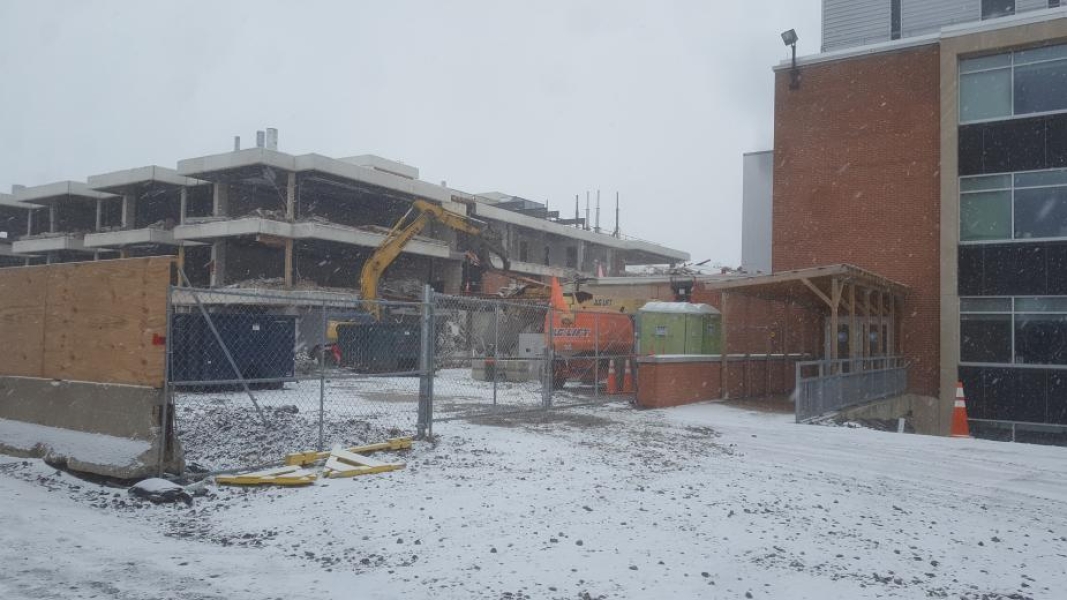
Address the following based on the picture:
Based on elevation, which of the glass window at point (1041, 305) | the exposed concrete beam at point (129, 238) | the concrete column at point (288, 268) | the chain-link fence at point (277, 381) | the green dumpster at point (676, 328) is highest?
the exposed concrete beam at point (129, 238)

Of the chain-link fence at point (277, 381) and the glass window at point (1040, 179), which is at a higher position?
the glass window at point (1040, 179)

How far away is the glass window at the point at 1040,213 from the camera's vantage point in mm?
19516

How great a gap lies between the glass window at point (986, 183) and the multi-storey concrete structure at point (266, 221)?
57.6 ft

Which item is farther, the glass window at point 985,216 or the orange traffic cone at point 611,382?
the glass window at point 985,216

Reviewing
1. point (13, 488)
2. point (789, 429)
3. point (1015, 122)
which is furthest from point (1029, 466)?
point (1015, 122)

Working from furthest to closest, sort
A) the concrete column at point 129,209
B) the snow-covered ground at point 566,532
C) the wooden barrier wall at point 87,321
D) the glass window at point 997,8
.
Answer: the concrete column at point 129,209
the glass window at point 997,8
the wooden barrier wall at point 87,321
the snow-covered ground at point 566,532

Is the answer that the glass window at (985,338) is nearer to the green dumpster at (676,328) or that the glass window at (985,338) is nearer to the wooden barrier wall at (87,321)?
the green dumpster at (676,328)

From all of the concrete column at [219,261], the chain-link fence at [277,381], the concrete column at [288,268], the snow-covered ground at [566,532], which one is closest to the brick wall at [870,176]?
the snow-covered ground at [566,532]

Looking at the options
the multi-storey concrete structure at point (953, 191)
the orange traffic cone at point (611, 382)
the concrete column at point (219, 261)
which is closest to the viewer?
the orange traffic cone at point (611, 382)

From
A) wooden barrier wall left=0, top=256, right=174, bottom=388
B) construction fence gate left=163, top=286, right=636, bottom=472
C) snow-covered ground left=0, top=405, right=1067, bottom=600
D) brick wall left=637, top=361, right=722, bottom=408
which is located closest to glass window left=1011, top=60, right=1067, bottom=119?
brick wall left=637, top=361, right=722, bottom=408

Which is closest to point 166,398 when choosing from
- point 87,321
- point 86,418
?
point 86,418

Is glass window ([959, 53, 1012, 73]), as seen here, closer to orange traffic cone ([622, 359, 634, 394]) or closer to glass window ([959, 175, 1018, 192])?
glass window ([959, 175, 1018, 192])

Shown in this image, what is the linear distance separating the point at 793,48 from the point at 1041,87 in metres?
6.56

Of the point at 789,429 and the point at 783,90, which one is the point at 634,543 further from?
the point at 783,90
